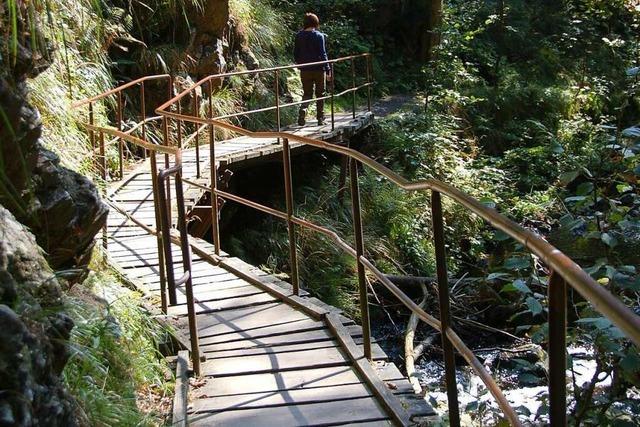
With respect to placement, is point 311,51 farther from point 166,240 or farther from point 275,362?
point 275,362

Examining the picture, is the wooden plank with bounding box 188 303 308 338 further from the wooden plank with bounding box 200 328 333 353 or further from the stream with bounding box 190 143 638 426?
the stream with bounding box 190 143 638 426

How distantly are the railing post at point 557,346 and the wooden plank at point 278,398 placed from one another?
191 cm

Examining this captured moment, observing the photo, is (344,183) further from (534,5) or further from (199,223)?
(534,5)

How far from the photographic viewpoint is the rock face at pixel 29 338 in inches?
71.7

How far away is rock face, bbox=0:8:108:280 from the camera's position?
302cm

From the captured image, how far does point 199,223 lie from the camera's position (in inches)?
328

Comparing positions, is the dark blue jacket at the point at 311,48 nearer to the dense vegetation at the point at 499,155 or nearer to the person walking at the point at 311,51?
the person walking at the point at 311,51

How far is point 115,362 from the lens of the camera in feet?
11.5

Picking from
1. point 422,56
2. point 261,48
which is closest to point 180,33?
point 261,48

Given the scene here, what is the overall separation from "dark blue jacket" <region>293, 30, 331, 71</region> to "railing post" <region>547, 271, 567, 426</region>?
404 inches

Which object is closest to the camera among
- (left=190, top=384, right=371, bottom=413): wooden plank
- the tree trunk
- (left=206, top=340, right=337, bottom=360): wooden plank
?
(left=190, top=384, right=371, bottom=413): wooden plank

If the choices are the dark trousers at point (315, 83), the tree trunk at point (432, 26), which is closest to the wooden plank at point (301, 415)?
the dark trousers at point (315, 83)

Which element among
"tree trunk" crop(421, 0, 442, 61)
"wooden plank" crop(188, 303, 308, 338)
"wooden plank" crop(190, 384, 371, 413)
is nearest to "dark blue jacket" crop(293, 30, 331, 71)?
"tree trunk" crop(421, 0, 442, 61)

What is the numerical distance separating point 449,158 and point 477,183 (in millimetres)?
797
